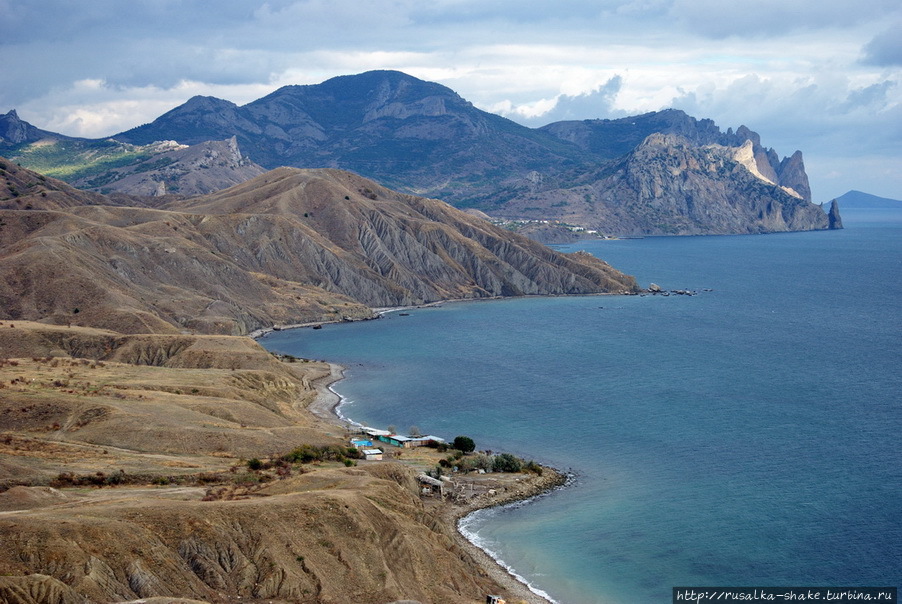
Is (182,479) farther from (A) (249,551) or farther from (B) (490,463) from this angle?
(B) (490,463)

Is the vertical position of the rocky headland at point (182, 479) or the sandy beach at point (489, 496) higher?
the rocky headland at point (182, 479)

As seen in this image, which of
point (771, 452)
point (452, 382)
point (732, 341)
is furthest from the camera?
point (732, 341)

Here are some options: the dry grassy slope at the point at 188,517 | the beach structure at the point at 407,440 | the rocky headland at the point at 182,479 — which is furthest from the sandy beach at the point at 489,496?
the beach structure at the point at 407,440

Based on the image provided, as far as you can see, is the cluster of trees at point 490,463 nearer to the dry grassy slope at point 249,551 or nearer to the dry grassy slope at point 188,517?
the dry grassy slope at point 188,517

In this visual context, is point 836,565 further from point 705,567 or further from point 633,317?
point 633,317

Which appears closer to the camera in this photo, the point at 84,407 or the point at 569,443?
the point at 84,407

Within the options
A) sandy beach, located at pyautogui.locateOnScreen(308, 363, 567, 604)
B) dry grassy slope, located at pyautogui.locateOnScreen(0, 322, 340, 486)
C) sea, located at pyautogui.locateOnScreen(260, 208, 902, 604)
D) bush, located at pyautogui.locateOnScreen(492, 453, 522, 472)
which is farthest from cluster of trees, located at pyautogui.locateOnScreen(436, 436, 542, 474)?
dry grassy slope, located at pyautogui.locateOnScreen(0, 322, 340, 486)

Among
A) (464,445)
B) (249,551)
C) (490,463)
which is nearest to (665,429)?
(464,445)

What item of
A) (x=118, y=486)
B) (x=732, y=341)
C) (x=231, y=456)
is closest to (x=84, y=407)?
(x=231, y=456)
